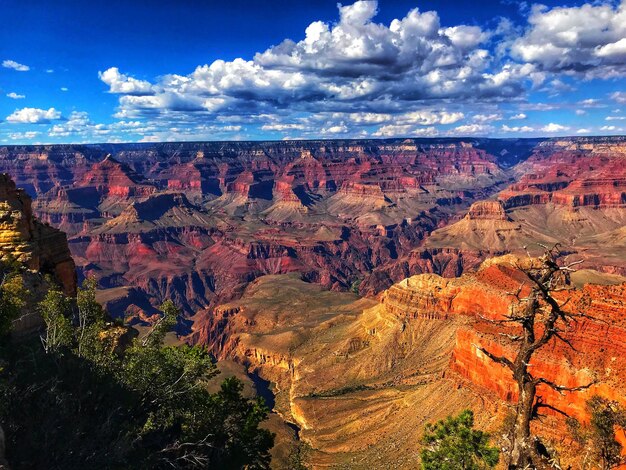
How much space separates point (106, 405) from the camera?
25328mm

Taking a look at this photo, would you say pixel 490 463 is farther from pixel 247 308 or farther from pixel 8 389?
pixel 247 308

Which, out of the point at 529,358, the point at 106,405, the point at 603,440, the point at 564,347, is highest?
the point at 529,358

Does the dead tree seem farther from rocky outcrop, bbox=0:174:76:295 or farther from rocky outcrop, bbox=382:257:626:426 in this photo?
rocky outcrop, bbox=0:174:76:295

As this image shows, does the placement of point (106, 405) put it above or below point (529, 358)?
below

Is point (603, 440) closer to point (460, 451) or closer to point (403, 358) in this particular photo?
point (460, 451)

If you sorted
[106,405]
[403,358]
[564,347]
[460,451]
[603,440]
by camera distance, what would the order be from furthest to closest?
[403,358], [564,347], [460,451], [106,405], [603,440]

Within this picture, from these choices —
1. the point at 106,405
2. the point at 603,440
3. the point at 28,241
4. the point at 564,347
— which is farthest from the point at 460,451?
the point at 28,241

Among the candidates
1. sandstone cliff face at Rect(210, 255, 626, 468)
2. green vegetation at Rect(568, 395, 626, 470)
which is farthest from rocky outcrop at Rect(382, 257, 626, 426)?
green vegetation at Rect(568, 395, 626, 470)

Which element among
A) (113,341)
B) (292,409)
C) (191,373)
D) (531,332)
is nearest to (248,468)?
(191,373)

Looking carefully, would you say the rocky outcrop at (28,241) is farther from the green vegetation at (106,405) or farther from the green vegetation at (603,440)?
the green vegetation at (603,440)

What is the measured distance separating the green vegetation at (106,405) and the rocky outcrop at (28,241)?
11.2 m

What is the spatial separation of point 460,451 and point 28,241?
133 ft

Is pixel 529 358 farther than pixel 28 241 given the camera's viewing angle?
No

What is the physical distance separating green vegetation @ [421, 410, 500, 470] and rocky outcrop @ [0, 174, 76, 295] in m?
35.6
